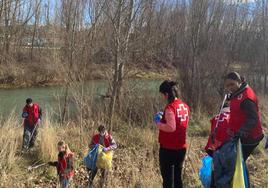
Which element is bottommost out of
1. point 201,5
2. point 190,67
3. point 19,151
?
point 19,151

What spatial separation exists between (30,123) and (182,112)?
5825 millimetres

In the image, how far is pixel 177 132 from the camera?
15.8 feet

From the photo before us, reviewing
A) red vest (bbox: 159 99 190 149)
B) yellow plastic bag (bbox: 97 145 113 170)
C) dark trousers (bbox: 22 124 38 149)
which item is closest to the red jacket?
red vest (bbox: 159 99 190 149)

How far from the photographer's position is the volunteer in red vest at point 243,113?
4.08 metres

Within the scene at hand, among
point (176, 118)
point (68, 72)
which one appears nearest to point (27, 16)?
point (68, 72)

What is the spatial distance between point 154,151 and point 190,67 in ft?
20.5

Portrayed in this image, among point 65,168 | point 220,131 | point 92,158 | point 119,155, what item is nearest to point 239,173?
point 220,131

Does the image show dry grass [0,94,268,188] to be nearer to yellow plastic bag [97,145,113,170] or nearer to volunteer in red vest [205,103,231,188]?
yellow plastic bag [97,145,113,170]

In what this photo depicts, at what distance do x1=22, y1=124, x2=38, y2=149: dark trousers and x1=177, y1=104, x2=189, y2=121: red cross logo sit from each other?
17.1 feet

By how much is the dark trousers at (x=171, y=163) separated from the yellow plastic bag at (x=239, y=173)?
38.6 inches

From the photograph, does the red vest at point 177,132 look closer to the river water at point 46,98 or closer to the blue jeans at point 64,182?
the blue jeans at point 64,182

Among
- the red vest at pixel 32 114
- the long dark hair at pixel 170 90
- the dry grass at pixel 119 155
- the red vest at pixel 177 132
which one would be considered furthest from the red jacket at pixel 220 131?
the red vest at pixel 32 114

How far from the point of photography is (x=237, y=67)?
17.7 metres

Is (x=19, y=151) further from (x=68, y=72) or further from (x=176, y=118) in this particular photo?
(x=176, y=118)
